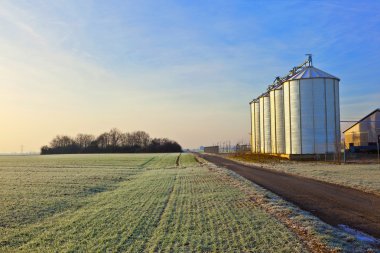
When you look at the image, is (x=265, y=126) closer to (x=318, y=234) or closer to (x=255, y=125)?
(x=255, y=125)

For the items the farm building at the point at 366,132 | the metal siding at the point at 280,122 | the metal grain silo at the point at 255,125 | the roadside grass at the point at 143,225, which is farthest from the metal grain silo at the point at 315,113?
the roadside grass at the point at 143,225

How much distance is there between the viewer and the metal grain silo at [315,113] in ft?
160

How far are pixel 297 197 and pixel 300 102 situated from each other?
1320 inches

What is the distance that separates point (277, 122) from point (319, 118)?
433 inches

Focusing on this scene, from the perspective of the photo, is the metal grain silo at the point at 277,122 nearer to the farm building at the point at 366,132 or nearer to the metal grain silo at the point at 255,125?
the farm building at the point at 366,132

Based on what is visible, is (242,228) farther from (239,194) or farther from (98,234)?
(239,194)

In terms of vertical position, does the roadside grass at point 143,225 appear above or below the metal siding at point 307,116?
below

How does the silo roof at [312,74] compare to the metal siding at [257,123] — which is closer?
the silo roof at [312,74]

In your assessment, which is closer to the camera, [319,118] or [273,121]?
[319,118]

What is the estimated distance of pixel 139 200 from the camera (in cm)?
1698

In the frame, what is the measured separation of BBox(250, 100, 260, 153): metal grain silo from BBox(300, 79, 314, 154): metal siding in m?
23.7

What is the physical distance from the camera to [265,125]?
66.8 meters

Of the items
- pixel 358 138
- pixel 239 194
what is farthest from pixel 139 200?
pixel 358 138

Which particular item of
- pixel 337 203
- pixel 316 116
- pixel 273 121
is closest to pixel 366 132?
pixel 273 121
